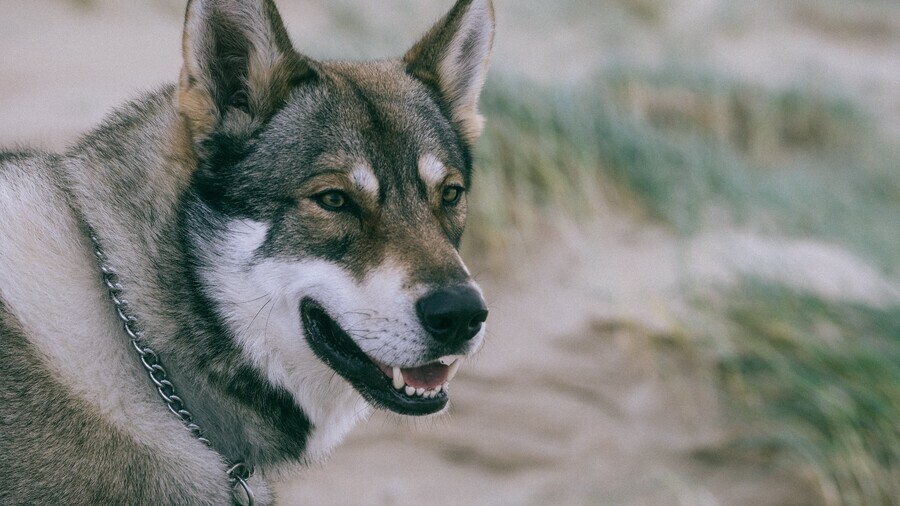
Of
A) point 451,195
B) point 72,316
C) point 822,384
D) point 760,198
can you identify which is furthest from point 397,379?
point 760,198

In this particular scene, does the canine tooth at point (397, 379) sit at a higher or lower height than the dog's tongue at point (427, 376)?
higher

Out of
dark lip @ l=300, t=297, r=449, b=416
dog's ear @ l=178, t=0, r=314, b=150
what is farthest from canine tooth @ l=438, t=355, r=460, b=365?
dog's ear @ l=178, t=0, r=314, b=150

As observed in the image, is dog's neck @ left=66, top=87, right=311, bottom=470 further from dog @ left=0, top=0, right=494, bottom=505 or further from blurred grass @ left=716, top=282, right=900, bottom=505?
blurred grass @ left=716, top=282, right=900, bottom=505

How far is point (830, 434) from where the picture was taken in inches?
173

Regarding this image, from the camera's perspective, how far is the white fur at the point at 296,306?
2.45 metres

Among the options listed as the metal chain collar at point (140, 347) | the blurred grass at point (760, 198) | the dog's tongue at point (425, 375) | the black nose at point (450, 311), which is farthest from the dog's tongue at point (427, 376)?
the blurred grass at point (760, 198)

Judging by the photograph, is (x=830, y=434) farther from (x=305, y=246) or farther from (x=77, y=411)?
(x=77, y=411)

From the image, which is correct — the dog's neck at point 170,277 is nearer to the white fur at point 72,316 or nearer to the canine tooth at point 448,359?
the white fur at point 72,316

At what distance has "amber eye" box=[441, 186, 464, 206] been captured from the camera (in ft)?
9.30

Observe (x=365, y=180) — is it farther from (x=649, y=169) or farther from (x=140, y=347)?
(x=649, y=169)

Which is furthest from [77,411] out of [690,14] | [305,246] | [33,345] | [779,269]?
[690,14]

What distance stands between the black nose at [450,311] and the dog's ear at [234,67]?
0.78 m

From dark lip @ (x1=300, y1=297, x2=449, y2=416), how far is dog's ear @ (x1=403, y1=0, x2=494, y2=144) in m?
1.00

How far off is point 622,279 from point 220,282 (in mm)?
3145
